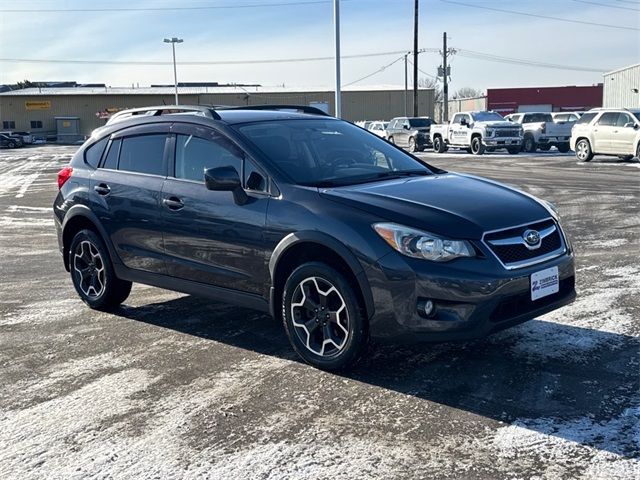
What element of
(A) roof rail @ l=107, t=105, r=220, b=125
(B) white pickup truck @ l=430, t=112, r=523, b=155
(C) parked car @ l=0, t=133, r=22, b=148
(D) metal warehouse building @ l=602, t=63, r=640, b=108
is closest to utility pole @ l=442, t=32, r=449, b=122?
(D) metal warehouse building @ l=602, t=63, r=640, b=108

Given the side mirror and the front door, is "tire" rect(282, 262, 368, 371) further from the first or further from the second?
the side mirror

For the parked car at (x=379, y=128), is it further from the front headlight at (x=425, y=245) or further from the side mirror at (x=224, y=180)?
the front headlight at (x=425, y=245)

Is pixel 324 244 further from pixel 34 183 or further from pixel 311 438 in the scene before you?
pixel 34 183

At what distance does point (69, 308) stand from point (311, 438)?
376 centimetres

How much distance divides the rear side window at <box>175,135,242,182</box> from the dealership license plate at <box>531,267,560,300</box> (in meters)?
2.22

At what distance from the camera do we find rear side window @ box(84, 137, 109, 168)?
6680 millimetres

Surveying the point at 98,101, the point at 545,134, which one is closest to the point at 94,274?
→ the point at 545,134

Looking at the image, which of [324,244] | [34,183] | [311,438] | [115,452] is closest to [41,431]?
[115,452]

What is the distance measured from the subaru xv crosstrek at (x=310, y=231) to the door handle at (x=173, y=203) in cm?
1

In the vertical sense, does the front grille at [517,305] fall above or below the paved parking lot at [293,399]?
above

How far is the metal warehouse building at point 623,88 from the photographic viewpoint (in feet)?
147

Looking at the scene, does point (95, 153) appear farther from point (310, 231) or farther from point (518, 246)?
point (518, 246)

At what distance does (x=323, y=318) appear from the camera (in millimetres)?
4809

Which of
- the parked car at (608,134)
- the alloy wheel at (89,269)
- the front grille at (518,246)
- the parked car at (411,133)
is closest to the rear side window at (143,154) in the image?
the alloy wheel at (89,269)
